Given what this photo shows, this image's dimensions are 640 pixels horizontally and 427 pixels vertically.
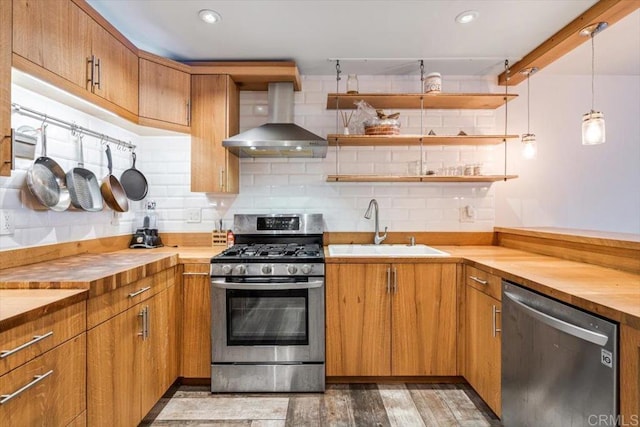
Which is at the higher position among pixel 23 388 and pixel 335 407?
pixel 23 388

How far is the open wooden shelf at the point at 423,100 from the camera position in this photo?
251 centimetres

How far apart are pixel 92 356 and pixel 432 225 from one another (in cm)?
242

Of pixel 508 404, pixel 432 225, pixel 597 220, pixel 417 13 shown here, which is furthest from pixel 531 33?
pixel 508 404

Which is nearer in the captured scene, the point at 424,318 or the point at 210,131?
the point at 424,318

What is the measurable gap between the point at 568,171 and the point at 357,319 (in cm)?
226

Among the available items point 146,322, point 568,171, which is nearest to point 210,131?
point 146,322

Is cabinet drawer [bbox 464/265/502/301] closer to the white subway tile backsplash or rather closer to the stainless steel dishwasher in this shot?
the stainless steel dishwasher

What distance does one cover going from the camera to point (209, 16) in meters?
1.99

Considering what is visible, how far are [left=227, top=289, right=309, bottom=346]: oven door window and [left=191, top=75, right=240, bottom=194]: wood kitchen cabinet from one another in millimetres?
845

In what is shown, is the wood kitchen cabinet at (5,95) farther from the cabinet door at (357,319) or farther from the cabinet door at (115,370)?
the cabinet door at (357,319)

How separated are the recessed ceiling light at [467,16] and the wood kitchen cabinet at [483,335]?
152 cm

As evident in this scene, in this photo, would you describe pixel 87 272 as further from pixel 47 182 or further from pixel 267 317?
pixel 267 317

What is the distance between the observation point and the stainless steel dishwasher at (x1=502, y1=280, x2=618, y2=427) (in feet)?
3.72

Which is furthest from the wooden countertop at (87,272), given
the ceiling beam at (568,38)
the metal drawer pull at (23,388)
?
the ceiling beam at (568,38)
